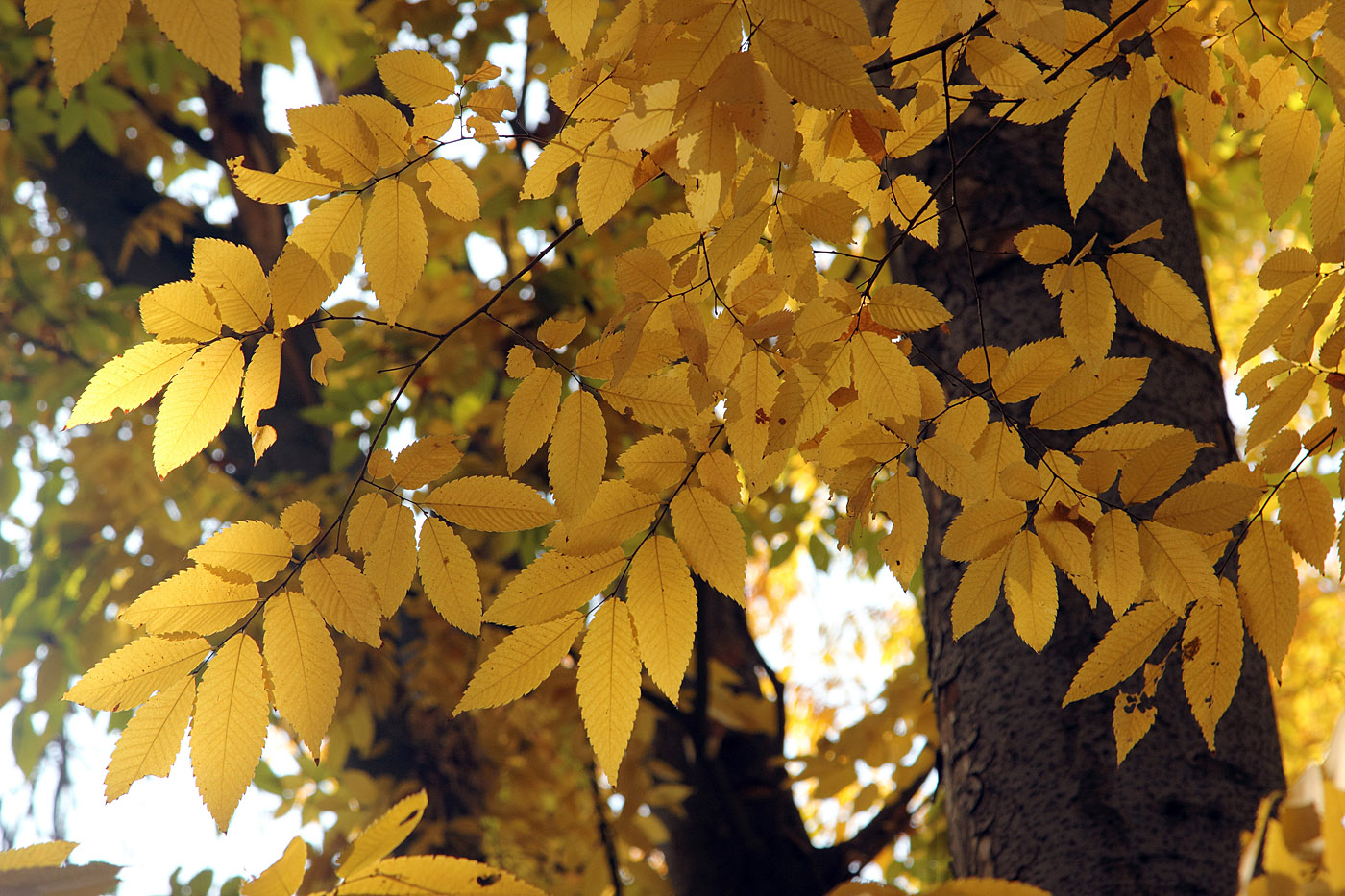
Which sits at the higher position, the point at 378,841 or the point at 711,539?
the point at 711,539

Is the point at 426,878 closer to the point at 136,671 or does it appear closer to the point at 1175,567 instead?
the point at 136,671

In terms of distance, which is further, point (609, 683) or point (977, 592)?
point (977, 592)

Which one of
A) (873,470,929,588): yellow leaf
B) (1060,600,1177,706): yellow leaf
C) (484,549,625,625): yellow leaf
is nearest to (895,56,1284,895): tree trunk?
(873,470,929,588): yellow leaf

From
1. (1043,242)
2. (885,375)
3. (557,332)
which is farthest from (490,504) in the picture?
(1043,242)

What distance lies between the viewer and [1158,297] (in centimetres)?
92

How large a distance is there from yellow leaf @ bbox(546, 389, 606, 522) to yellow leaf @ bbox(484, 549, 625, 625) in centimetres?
5

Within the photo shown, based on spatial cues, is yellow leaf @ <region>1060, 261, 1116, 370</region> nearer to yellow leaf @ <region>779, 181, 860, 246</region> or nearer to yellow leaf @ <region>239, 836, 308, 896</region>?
yellow leaf @ <region>779, 181, 860, 246</region>

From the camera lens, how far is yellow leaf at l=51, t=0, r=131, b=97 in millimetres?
612

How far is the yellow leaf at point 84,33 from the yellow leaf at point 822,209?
0.51 metres

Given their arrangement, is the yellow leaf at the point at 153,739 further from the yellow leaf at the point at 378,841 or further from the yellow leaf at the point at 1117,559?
the yellow leaf at the point at 1117,559

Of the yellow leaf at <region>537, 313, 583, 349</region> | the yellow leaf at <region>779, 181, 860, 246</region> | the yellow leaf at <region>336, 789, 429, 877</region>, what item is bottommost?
the yellow leaf at <region>336, 789, 429, 877</region>

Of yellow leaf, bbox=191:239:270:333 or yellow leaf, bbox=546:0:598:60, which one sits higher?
yellow leaf, bbox=546:0:598:60

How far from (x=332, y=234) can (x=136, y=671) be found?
16.2 inches

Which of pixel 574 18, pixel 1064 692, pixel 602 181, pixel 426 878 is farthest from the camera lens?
pixel 1064 692
